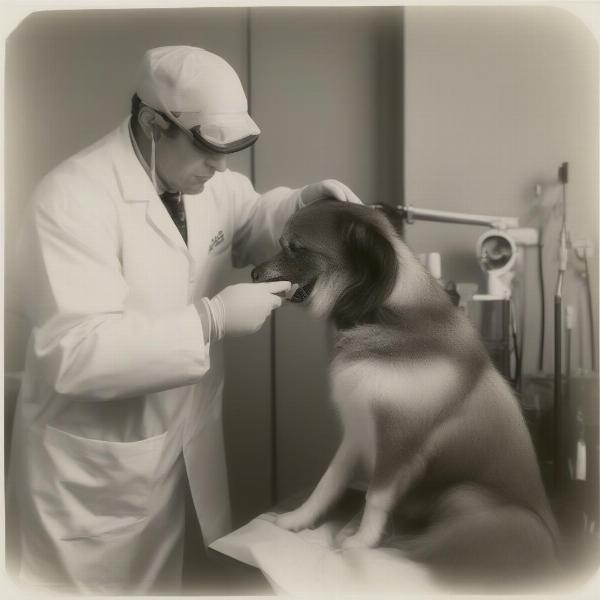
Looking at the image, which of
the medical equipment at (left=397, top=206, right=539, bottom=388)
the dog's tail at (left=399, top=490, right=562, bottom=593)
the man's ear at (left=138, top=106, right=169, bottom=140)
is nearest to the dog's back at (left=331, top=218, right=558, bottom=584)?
the dog's tail at (left=399, top=490, right=562, bottom=593)

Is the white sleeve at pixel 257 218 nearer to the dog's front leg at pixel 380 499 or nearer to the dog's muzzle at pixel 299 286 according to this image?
the dog's muzzle at pixel 299 286

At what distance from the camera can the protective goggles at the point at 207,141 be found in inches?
40.3

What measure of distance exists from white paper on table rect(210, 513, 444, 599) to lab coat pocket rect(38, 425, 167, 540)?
0.26 meters

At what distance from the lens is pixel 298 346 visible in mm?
1298

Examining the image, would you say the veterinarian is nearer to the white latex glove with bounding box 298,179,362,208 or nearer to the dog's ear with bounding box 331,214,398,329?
the white latex glove with bounding box 298,179,362,208

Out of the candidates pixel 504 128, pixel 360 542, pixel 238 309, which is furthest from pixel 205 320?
pixel 504 128

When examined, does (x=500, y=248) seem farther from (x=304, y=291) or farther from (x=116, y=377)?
(x=116, y=377)

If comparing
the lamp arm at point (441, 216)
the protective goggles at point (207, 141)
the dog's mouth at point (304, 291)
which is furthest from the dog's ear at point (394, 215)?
the protective goggles at point (207, 141)

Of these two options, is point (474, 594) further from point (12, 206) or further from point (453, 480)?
point (12, 206)

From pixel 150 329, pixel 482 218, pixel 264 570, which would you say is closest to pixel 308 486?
pixel 264 570

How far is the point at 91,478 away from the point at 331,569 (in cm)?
53

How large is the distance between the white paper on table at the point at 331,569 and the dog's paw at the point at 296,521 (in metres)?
0.05

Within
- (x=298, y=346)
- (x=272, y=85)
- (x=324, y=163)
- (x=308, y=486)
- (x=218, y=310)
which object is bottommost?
(x=308, y=486)

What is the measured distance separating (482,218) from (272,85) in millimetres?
594
